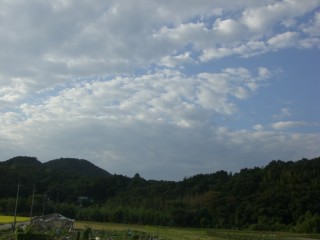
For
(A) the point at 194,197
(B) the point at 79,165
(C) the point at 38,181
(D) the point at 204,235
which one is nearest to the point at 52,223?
(D) the point at 204,235

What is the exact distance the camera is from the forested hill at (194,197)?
64.2 meters

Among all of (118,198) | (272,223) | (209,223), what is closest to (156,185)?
(118,198)

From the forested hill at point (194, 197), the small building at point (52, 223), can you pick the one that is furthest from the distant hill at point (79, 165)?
the small building at point (52, 223)

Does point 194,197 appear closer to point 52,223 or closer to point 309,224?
point 309,224

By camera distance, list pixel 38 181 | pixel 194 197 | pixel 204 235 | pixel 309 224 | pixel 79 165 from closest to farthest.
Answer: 1. pixel 204 235
2. pixel 309 224
3. pixel 194 197
4. pixel 38 181
5. pixel 79 165

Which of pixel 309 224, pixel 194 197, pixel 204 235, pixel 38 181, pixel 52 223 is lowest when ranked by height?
pixel 204 235

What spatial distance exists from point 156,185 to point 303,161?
28.9 meters

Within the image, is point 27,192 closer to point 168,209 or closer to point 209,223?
point 168,209

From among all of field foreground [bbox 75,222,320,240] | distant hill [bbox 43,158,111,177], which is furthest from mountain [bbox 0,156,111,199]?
distant hill [bbox 43,158,111,177]

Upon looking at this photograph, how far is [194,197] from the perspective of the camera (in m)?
82.8

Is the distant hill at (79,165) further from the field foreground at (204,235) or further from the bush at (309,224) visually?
the field foreground at (204,235)

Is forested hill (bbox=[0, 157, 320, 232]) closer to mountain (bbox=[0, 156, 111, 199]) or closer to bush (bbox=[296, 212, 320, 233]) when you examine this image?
mountain (bbox=[0, 156, 111, 199])

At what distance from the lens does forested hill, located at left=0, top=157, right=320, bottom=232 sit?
211ft

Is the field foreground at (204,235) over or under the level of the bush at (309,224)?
under
